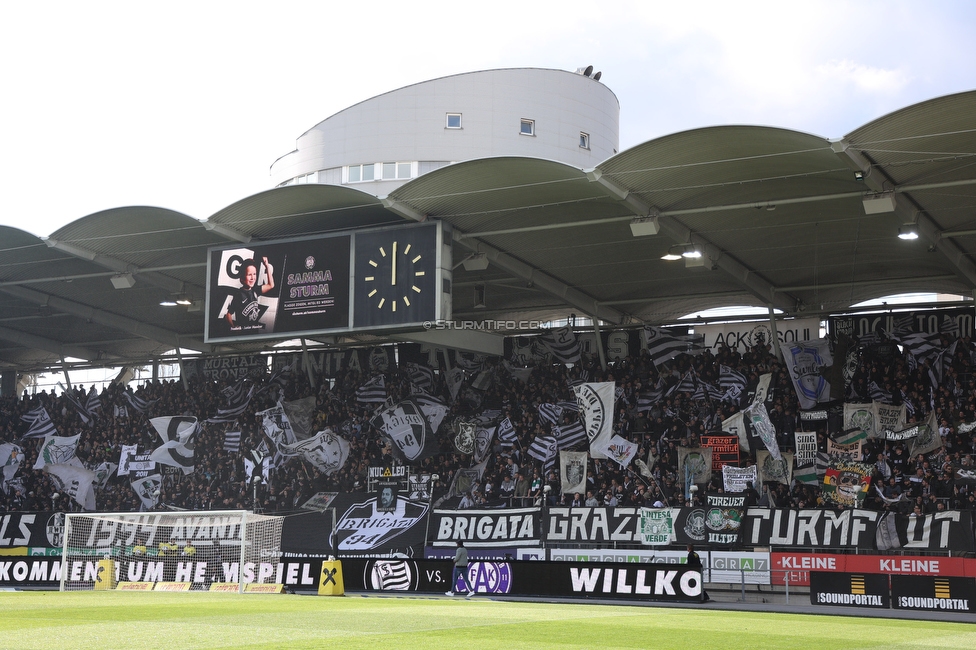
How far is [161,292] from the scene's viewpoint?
37406 mm

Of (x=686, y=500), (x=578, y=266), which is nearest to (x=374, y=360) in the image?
(x=578, y=266)

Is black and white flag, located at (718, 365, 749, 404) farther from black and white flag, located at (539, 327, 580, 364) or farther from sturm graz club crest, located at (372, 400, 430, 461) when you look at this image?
sturm graz club crest, located at (372, 400, 430, 461)

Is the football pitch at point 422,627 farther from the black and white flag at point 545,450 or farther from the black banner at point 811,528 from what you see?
the black and white flag at point 545,450

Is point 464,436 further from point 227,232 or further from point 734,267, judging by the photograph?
point 227,232

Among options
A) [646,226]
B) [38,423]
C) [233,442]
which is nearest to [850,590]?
[646,226]

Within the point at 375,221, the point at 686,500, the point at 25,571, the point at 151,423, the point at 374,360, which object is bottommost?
the point at 25,571

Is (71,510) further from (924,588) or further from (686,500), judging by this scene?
(924,588)

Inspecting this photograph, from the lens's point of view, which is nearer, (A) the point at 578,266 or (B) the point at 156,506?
(A) the point at 578,266

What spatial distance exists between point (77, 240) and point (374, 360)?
14.0m

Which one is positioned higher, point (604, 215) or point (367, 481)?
point (604, 215)

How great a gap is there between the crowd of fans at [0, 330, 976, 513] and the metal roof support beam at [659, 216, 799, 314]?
192cm

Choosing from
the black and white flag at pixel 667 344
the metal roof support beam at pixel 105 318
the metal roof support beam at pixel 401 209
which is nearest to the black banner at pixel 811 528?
the black and white flag at pixel 667 344

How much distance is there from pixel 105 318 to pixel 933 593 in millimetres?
29783

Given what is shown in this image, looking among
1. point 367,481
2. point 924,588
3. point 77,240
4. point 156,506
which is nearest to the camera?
point 924,588
